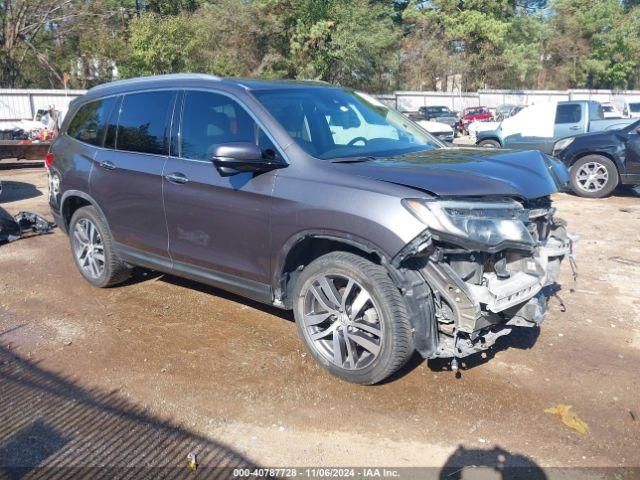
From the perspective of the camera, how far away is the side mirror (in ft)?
11.8

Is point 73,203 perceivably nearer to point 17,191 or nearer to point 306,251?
point 306,251

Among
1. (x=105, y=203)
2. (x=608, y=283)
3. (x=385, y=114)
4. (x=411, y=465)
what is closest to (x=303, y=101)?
(x=385, y=114)

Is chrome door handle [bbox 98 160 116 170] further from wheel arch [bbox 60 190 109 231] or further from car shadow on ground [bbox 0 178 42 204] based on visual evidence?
car shadow on ground [bbox 0 178 42 204]

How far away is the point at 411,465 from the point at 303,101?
104 inches

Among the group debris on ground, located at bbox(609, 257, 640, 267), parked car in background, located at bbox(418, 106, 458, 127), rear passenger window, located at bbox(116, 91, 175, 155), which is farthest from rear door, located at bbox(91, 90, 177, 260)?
parked car in background, located at bbox(418, 106, 458, 127)

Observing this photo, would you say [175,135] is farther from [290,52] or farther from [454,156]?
[290,52]

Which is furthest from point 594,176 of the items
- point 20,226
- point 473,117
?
point 473,117

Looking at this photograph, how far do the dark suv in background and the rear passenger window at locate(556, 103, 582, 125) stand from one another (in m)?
10.5

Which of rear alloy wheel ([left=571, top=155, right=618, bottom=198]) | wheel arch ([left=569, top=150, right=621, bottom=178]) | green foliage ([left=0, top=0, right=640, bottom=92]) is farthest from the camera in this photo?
green foliage ([left=0, top=0, right=640, bottom=92])

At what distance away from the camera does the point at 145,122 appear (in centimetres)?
480

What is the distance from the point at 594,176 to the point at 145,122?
330 inches

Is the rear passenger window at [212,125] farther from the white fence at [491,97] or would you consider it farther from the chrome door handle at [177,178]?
the white fence at [491,97]

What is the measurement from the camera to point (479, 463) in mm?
2971

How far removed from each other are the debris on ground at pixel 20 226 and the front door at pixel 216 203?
4115mm
